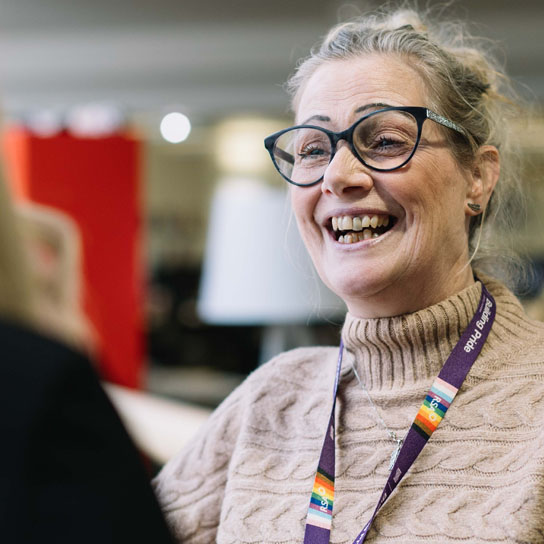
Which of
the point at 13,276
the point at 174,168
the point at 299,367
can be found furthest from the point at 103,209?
the point at 174,168

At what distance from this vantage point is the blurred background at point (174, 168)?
11.3ft

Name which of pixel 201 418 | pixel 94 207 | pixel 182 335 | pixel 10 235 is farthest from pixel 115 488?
pixel 182 335

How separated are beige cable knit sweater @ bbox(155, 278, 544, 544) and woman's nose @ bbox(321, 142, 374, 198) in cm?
24

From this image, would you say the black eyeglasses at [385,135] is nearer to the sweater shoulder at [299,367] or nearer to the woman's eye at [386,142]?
the woman's eye at [386,142]

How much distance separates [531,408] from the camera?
117 cm

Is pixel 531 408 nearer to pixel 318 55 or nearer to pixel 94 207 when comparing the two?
pixel 318 55

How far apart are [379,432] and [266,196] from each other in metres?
2.22

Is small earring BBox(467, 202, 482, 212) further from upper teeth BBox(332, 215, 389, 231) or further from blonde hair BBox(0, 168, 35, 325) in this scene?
blonde hair BBox(0, 168, 35, 325)

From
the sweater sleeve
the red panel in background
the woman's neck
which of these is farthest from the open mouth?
the red panel in background

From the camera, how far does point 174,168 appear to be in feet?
37.6

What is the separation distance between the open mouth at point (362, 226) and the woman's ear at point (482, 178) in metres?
0.16

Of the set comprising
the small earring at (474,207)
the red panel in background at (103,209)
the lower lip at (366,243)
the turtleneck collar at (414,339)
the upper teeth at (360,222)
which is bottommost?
the red panel in background at (103,209)

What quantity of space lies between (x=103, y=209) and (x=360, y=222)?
4100mm

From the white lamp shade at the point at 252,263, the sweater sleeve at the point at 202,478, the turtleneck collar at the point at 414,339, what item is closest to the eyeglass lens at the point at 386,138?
the turtleneck collar at the point at 414,339
